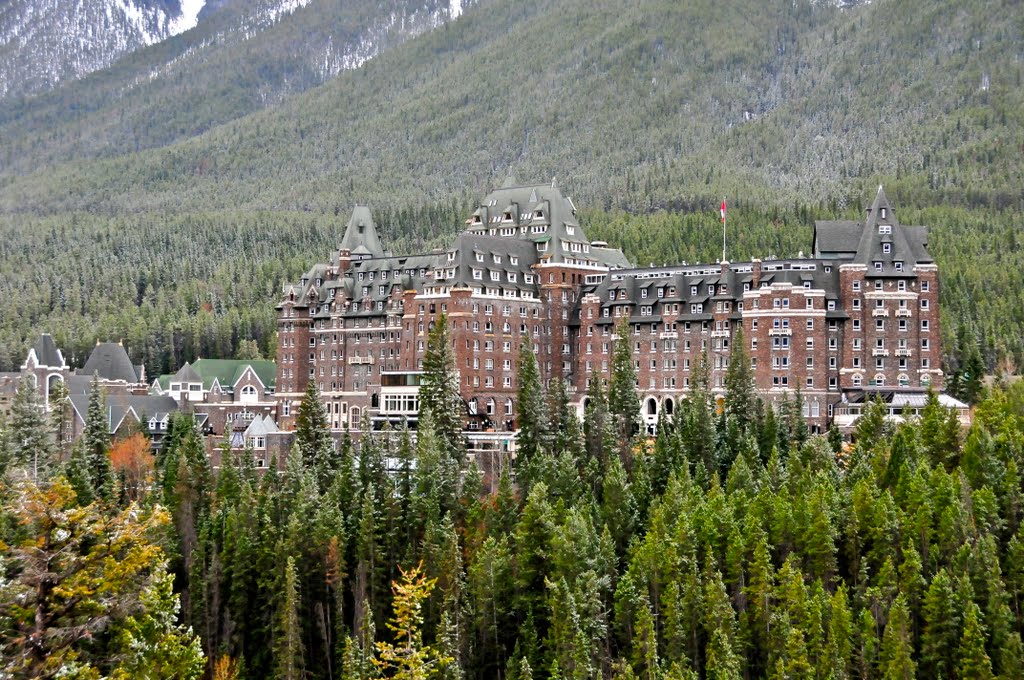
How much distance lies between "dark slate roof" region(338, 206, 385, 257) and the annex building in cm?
21

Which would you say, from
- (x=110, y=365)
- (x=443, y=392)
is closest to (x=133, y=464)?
(x=443, y=392)

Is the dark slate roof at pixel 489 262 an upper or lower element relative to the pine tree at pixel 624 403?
upper

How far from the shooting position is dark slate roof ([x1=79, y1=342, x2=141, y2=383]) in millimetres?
187000

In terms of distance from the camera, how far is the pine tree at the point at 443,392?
126 m

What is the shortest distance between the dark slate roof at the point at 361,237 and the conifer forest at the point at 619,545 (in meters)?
41.1

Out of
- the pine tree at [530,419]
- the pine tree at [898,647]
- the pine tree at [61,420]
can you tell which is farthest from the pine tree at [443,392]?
the pine tree at [898,647]

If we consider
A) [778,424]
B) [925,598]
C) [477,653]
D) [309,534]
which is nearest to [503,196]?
[778,424]

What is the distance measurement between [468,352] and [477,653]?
48.6m

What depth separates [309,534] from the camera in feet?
350

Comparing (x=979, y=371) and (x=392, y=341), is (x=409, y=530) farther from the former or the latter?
(x=979, y=371)

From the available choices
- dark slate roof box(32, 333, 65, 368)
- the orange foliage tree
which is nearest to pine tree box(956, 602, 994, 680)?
the orange foliage tree

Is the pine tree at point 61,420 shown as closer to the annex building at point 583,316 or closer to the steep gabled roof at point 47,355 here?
the steep gabled roof at point 47,355

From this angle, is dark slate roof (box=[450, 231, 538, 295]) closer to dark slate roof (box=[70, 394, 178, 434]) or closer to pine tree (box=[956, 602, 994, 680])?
dark slate roof (box=[70, 394, 178, 434])

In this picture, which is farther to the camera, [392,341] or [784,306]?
[392,341]
